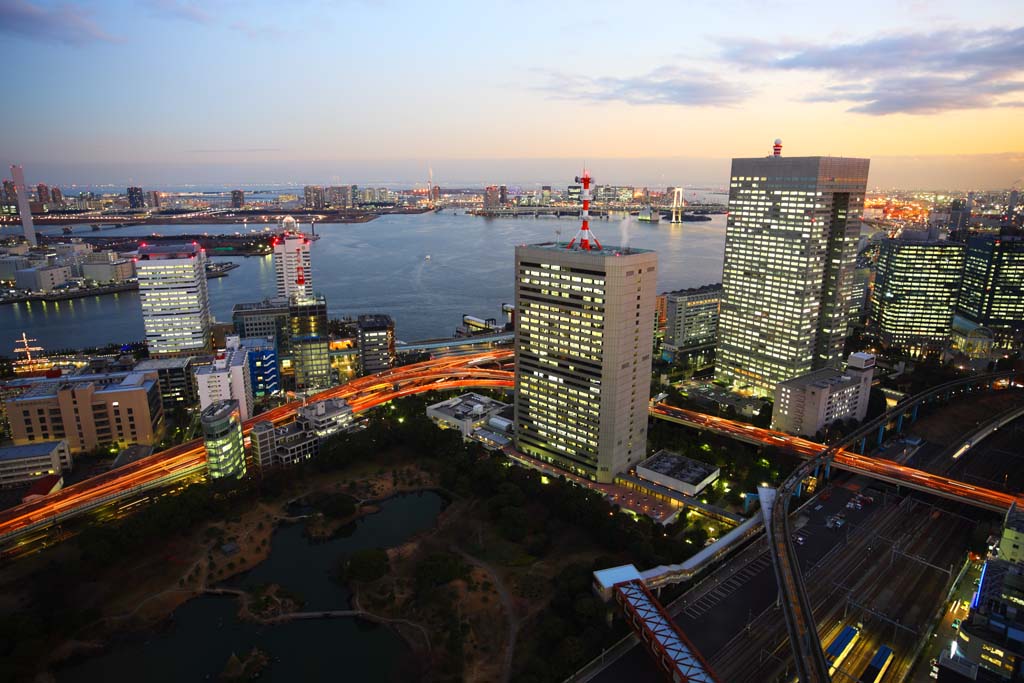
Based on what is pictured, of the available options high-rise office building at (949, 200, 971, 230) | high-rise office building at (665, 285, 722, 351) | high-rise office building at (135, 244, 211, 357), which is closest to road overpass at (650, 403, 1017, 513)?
high-rise office building at (665, 285, 722, 351)

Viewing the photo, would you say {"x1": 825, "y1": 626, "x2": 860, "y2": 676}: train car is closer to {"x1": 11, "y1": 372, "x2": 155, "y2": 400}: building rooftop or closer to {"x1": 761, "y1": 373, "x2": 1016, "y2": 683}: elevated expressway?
{"x1": 761, "y1": 373, "x2": 1016, "y2": 683}: elevated expressway

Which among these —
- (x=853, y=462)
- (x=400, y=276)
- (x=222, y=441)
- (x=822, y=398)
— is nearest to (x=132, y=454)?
(x=222, y=441)

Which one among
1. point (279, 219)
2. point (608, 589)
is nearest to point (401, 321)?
point (608, 589)

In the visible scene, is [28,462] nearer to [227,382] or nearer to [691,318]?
[227,382]

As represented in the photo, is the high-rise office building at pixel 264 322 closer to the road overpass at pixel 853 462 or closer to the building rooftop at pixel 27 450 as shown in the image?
the building rooftop at pixel 27 450

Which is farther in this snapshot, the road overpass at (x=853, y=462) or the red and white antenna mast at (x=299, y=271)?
the red and white antenna mast at (x=299, y=271)

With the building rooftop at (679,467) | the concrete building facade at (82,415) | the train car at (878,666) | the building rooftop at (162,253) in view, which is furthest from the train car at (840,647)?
the building rooftop at (162,253)
